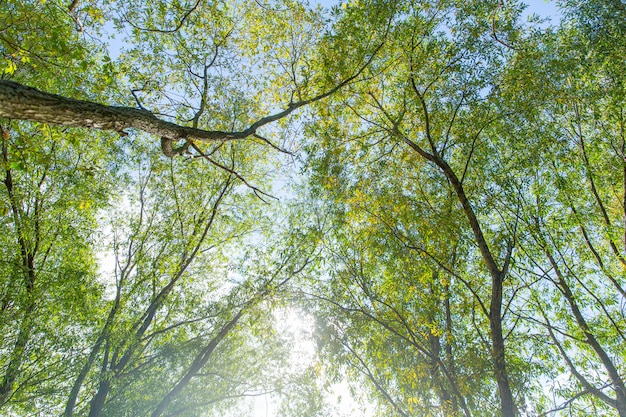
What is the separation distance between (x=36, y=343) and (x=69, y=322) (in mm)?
782

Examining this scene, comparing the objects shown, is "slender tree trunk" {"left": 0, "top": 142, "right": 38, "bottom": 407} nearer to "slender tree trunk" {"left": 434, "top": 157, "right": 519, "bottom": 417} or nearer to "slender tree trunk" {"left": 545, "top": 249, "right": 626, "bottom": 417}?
"slender tree trunk" {"left": 434, "top": 157, "right": 519, "bottom": 417}

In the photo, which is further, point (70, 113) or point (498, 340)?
point (498, 340)

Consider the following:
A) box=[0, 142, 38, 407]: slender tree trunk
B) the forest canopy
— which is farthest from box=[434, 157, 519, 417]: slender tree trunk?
box=[0, 142, 38, 407]: slender tree trunk

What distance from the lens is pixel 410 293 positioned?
7820mm

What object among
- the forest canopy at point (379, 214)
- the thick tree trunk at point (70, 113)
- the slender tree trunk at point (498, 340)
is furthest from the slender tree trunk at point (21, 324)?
the slender tree trunk at point (498, 340)

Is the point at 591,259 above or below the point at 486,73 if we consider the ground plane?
below

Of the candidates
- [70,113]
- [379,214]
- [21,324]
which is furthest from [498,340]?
[21,324]

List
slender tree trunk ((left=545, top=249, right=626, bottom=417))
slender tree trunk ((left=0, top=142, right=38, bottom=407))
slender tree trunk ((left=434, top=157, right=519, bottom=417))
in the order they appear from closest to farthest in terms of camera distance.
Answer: slender tree trunk ((left=434, top=157, right=519, bottom=417)) → slender tree trunk ((left=545, top=249, right=626, bottom=417)) → slender tree trunk ((left=0, top=142, right=38, bottom=407))

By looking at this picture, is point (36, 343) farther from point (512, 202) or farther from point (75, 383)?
point (512, 202)

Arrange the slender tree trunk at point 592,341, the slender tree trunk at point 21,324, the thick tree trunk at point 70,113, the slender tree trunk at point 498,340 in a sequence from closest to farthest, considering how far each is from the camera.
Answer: the thick tree trunk at point 70,113
the slender tree trunk at point 498,340
the slender tree trunk at point 592,341
the slender tree trunk at point 21,324

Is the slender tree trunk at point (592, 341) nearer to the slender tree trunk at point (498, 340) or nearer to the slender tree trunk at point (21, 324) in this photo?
the slender tree trunk at point (498, 340)

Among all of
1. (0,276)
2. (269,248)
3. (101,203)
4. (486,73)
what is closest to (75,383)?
(0,276)

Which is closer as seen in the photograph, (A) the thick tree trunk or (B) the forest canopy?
(A) the thick tree trunk

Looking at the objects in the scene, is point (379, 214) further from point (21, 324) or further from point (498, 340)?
point (21, 324)
